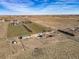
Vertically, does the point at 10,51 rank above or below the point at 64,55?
below

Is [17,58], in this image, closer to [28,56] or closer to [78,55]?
[28,56]

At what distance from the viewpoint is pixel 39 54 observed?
874 cm

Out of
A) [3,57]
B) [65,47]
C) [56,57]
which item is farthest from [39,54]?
[3,57]

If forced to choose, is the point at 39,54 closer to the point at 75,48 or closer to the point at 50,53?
the point at 50,53

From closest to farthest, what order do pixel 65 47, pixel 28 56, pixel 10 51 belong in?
1. pixel 28 56
2. pixel 65 47
3. pixel 10 51

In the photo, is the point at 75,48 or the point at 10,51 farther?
the point at 10,51

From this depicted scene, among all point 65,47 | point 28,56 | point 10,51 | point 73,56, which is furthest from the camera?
point 10,51

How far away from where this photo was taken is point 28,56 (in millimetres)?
8719

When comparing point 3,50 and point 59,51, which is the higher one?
point 59,51

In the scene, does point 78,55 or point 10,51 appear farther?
point 10,51

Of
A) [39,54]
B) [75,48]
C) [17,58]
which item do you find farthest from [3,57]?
[75,48]

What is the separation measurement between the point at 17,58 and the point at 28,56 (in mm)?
698

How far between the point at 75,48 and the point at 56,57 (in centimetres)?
173

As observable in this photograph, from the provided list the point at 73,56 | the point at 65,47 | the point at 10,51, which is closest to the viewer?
the point at 73,56
